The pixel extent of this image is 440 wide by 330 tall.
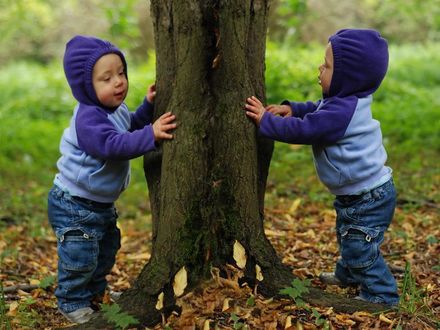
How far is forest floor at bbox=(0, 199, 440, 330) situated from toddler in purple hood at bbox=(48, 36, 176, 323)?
1.28 feet

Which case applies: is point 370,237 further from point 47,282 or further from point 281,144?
point 281,144

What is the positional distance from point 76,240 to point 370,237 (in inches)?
72.0

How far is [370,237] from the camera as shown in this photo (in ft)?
11.8

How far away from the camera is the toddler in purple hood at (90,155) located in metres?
3.39

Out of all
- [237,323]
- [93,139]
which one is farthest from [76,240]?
[237,323]

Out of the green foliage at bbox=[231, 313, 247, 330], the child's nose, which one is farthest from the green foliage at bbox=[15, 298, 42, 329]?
the child's nose

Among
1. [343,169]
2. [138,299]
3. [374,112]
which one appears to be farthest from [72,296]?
[374,112]

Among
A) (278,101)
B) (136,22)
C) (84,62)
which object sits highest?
(136,22)

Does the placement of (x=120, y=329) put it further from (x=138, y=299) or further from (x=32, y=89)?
(x=32, y=89)

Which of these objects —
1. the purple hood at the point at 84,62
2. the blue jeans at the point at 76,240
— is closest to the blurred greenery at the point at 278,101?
the blue jeans at the point at 76,240

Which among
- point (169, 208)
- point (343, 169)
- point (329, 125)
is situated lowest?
point (169, 208)

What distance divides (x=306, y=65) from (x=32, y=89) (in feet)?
24.3

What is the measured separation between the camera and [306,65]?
11227 millimetres

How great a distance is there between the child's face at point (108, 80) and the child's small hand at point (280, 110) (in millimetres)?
925
